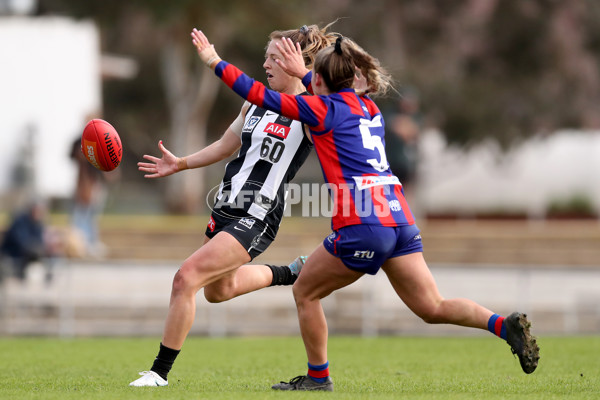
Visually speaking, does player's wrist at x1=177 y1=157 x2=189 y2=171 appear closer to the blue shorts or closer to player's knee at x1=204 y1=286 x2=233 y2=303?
player's knee at x1=204 y1=286 x2=233 y2=303

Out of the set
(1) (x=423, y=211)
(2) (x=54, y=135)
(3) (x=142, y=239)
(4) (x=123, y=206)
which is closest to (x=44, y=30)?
(2) (x=54, y=135)

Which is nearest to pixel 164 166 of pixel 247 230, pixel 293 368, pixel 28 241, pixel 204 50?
pixel 247 230

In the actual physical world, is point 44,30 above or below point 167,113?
below

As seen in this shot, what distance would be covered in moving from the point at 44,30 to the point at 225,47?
11.1 meters

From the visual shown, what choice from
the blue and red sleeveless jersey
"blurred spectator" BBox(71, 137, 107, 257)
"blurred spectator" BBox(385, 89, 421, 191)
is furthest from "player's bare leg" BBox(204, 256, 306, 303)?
"blurred spectator" BBox(385, 89, 421, 191)

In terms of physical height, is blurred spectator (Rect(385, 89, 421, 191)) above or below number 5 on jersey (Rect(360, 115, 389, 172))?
above

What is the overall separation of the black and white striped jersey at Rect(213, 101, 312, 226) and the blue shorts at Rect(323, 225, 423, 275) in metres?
0.81

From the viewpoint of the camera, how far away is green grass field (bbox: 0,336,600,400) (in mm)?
6473

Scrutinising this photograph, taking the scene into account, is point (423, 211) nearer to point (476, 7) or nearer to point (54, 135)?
point (476, 7)

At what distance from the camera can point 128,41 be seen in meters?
36.8

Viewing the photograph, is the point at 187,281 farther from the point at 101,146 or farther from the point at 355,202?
the point at 101,146

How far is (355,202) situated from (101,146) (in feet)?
6.88

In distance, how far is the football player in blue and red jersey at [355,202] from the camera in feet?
19.8

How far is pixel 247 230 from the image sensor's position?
22.2 ft
